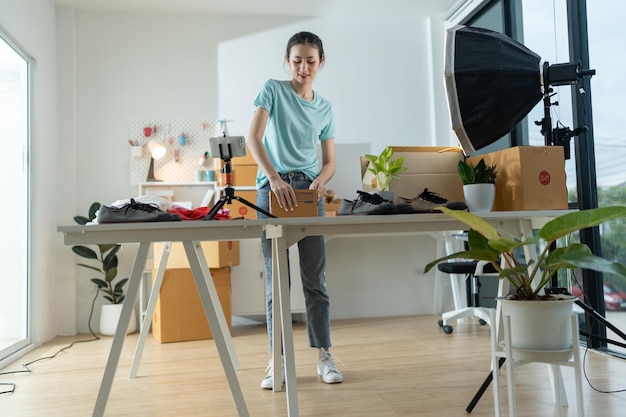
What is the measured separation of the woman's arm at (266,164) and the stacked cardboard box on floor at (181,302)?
1.71 metres

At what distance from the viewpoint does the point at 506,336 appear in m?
1.29

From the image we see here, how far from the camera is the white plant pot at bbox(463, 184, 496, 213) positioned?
1.97m

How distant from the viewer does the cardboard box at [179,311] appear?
3736mm

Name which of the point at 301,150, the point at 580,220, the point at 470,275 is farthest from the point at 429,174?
the point at 470,275

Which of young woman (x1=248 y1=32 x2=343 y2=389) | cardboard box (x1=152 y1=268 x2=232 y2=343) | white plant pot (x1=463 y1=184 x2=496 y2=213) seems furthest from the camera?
cardboard box (x1=152 y1=268 x2=232 y2=343)

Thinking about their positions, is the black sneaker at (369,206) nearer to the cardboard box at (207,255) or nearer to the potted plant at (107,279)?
the cardboard box at (207,255)

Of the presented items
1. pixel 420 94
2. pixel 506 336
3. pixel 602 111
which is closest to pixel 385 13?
pixel 420 94

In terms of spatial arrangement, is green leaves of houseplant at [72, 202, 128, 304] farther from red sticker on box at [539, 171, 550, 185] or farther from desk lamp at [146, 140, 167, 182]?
red sticker on box at [539, 171, 550, 185]

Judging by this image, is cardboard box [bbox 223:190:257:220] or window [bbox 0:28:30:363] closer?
window [bbox 0:28:30:363]

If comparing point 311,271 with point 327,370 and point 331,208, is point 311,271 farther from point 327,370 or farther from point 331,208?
point 331,208

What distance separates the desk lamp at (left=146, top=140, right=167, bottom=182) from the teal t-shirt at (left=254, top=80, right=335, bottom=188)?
2.20 meters

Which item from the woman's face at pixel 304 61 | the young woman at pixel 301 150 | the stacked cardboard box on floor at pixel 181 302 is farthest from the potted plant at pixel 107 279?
the woman's face at pixel 304 61

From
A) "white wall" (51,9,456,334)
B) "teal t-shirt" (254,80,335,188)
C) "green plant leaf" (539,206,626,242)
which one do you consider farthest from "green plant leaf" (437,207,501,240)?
"white wall" (51,9,456,334)

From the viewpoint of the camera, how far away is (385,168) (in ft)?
6.97
